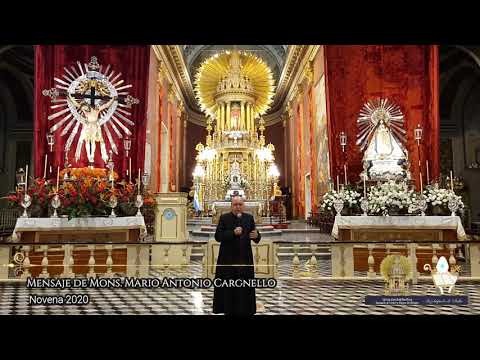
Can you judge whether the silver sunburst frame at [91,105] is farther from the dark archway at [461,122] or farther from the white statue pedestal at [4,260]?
the dark archway at [461,122]

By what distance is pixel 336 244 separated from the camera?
5.58m

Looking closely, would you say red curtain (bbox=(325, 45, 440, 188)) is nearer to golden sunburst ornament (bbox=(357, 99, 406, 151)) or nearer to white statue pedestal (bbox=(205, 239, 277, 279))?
golden sunburst ornament (bbox=(357, 99, 406, 151))

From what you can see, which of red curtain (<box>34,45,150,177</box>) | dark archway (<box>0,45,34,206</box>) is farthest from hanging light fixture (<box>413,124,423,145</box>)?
dark archway (<box>0,45,34,206</box>)

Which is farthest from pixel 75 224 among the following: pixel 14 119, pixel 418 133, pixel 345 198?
pixel 14 119

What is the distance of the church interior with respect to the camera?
210 inches

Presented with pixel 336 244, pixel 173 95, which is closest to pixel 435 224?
pixel 336 244

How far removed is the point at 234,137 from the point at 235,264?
42.2 feet

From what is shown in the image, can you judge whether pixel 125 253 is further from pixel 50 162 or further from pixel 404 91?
pixel 404 91

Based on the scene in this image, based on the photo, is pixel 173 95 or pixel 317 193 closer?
pixel 317 193

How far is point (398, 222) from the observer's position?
6.90 metres

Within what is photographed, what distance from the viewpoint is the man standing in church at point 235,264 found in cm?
395
